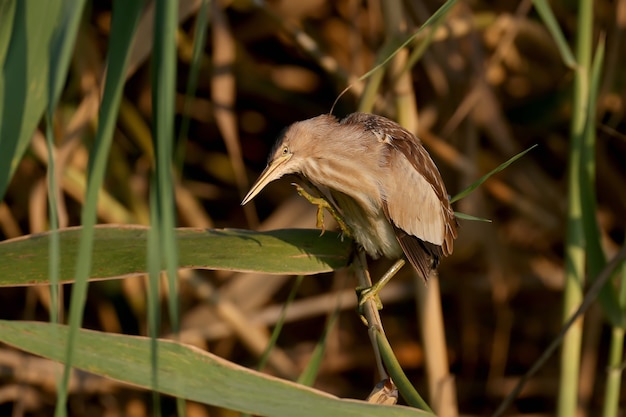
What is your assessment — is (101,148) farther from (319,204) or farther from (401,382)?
(319,204)

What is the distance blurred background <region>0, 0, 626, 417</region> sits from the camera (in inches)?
75.9

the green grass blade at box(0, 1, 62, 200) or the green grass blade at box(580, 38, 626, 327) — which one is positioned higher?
the green grass blade at box(0, 1, 62, 200)

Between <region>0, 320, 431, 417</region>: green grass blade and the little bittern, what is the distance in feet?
1.64

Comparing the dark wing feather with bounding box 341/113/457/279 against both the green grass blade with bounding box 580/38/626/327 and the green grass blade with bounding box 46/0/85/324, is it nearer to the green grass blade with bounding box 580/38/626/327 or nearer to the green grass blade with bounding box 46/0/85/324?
the green grass blade with bounding box 580/38/626/327

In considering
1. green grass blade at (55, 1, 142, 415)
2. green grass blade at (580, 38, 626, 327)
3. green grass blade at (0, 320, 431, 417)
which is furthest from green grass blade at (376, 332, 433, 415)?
green grass blade at (580, 38, 626, 327)

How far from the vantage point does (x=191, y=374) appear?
2.72 feet

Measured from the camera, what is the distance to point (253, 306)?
6.88 feet

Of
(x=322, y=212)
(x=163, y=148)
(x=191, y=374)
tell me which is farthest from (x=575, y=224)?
(x=163, y=148)

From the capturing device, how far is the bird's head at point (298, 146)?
1281 millimetres

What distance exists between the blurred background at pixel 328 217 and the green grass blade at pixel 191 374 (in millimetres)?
947

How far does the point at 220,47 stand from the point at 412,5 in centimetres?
41

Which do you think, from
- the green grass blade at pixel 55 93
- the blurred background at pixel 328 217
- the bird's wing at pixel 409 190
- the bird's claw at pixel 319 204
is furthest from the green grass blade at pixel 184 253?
the blurred background at pixel 328 217

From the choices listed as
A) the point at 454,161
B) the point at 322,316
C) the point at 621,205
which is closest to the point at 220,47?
the point at 454,161

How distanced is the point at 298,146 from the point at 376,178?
5.3 inches
